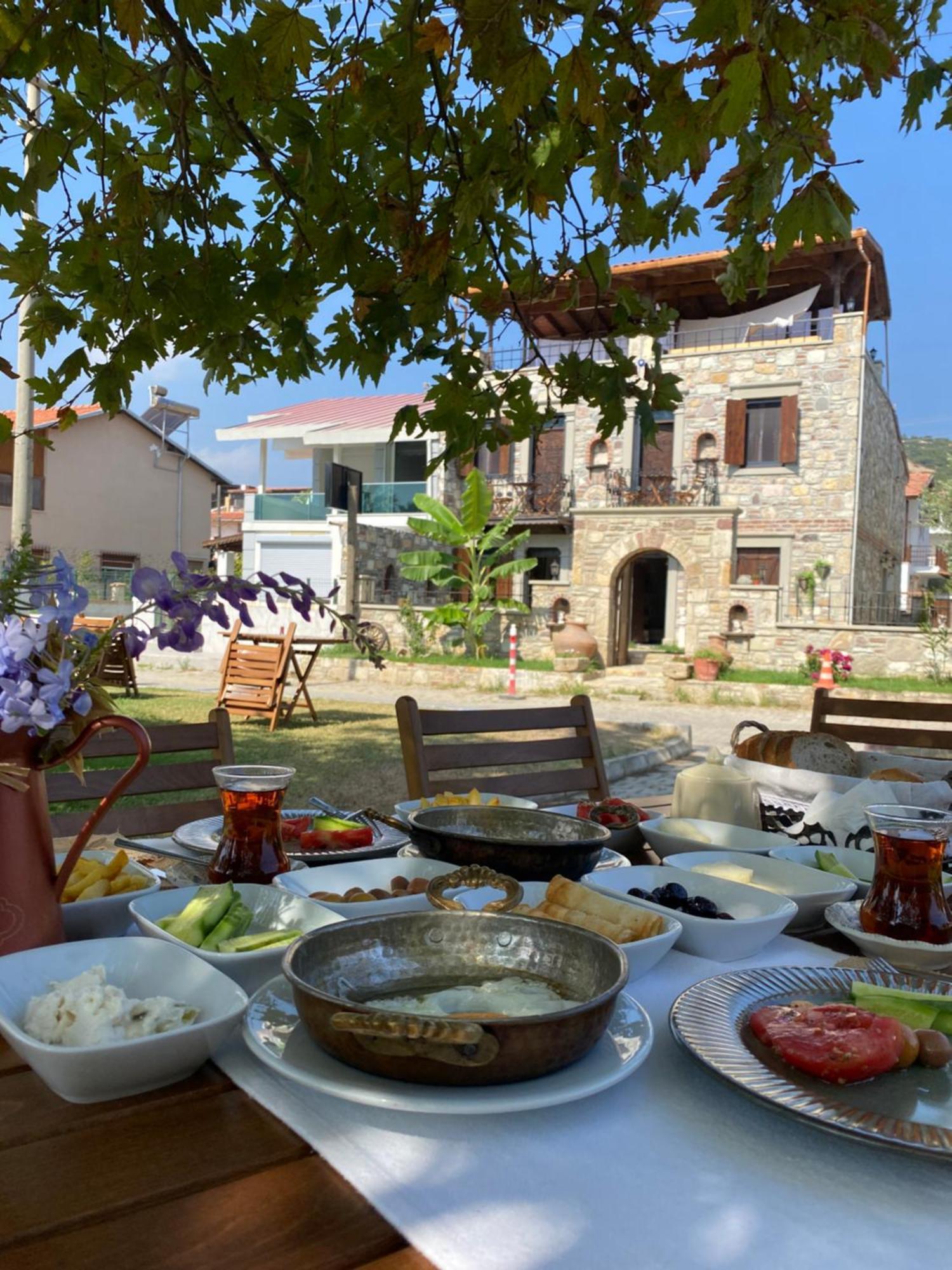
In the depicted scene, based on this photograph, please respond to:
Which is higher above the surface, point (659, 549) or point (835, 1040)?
point (659, 549)

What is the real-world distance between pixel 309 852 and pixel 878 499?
21.9 metres

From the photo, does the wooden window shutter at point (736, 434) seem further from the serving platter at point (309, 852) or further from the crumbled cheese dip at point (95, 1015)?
the crumbled cheese dip at point (95, 1015)

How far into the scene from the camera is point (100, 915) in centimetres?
120

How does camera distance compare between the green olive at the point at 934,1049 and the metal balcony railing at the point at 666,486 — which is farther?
the metal balcony railing at the point at 666,486

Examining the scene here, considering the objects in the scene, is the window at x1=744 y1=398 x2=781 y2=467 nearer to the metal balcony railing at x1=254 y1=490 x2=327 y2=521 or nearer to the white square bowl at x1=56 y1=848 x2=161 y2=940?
the metal balcony railing at x1=254 y1=490 x2=327 y2=521

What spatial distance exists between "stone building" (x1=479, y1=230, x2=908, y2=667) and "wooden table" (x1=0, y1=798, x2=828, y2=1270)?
16.3m

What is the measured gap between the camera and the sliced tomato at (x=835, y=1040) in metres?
0.81

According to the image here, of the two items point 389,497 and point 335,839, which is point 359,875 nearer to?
point 335,839

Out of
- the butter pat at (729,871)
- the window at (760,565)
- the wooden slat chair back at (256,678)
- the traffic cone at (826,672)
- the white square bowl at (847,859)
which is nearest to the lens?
the butter pat at (729,871)

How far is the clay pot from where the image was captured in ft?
56.0

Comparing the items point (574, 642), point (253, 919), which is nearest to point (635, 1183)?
point (253, 919)

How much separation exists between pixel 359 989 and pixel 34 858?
440 millimetres

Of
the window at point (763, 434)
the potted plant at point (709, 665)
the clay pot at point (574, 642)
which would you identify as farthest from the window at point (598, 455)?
the potted plant at point (709, 665)

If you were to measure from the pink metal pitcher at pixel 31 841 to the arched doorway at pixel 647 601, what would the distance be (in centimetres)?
1806
